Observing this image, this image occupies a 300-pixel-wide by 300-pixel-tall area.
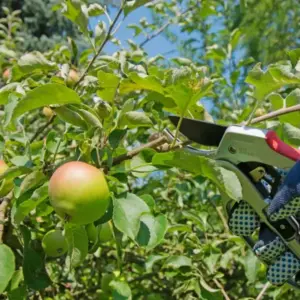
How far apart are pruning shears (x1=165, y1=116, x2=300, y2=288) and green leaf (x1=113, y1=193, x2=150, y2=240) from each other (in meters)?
0.14

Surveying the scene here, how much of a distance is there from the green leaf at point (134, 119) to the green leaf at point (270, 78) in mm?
203

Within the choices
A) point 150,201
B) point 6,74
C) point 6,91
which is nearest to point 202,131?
point 150,201

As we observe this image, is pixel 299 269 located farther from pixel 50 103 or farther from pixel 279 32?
pixel 279 32

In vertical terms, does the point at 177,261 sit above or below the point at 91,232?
below

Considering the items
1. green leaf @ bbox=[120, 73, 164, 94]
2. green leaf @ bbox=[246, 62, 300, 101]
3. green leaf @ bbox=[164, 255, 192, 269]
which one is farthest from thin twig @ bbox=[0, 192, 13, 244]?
green leaf @ bbox=[246, 62, 300, 101]

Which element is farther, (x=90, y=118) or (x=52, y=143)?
(x=52, y=143)

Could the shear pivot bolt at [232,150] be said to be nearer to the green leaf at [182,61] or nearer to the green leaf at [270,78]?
the green leaf at [270,78]

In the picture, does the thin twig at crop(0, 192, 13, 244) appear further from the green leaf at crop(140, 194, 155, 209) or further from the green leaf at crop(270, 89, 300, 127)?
the green leaf at crop(270, 89, 300, 127)

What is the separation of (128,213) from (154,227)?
0.10m

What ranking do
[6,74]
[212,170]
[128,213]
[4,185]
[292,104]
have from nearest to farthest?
[212,170] < [128,213] < [292,104] < [4,185] < [6,74]

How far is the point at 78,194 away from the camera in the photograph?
37.8 inches

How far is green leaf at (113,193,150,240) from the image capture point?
993 mm

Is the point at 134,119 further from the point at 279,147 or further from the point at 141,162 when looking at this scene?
the point at 279,147

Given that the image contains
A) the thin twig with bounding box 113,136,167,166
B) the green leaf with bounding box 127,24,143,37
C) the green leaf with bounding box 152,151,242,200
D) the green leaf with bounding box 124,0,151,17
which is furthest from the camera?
the green leaf with bounding box 127,24,143,37
